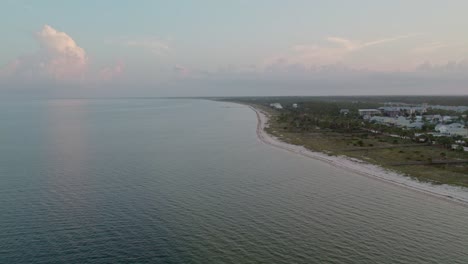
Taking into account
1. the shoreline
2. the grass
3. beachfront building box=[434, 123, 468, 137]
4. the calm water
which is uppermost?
beachfront building box=[434, 123, 468, 137]

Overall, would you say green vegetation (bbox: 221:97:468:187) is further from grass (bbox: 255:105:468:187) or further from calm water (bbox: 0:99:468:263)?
calm water (bbox: 0:99:468:263)

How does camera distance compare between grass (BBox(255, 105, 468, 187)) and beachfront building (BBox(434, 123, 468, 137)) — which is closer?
grass (BBox(255, 105, 468, 187))

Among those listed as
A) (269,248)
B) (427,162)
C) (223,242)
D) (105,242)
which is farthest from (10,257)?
(427,162)

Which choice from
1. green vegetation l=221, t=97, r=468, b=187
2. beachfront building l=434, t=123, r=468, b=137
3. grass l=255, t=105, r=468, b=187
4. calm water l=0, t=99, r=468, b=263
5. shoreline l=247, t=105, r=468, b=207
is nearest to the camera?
calm water l=0, t=99, r=468, b=263

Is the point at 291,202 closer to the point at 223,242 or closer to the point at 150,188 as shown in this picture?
the point at 223,242

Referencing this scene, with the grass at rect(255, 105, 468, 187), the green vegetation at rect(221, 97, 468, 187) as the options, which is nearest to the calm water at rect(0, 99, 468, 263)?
the grass at rect(255, 105, 468, 187)

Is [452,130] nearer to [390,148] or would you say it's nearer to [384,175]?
[390,148]

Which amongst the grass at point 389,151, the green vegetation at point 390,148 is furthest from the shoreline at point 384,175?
the green vegetation at point 390,148

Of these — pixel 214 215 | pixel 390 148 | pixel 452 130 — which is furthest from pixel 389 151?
pixel 214 215

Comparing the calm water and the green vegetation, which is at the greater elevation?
the green vegetation
